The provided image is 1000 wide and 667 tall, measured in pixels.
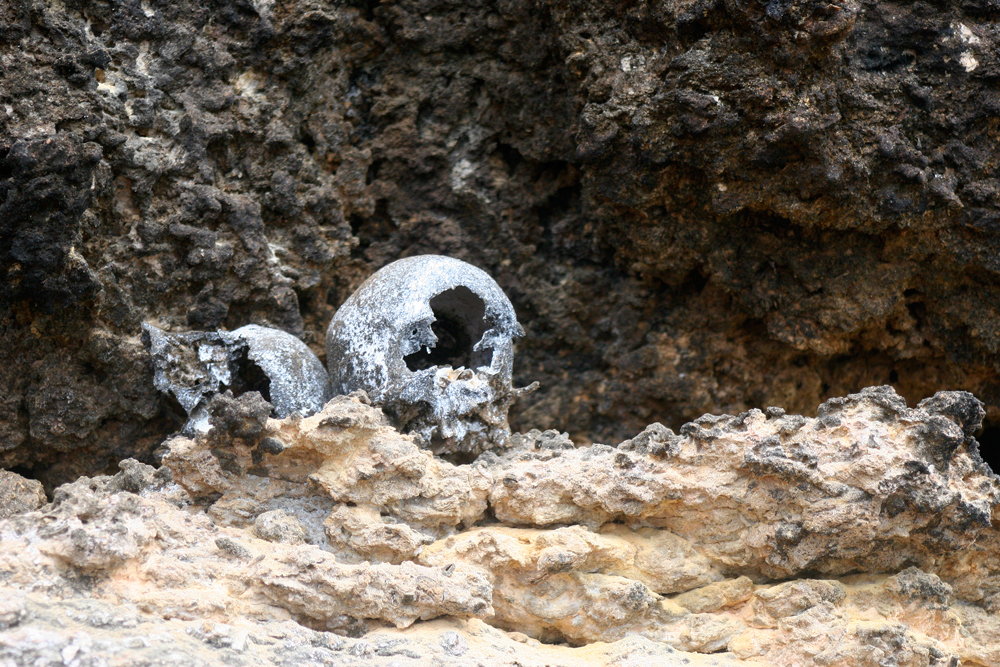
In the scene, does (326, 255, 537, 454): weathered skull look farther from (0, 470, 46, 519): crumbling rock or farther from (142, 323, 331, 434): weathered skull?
(0, 470, 46, 519): crumbling rock

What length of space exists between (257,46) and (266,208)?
468mm

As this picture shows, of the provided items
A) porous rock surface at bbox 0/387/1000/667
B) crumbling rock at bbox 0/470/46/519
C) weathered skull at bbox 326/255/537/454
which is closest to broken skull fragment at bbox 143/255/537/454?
weathered skull at bbox 326/255/537/454

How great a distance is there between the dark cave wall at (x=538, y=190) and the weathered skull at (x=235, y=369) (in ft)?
0.47

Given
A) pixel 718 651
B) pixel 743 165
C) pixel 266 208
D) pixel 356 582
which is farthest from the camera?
pixel 266 208

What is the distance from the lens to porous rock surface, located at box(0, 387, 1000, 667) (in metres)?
1.80

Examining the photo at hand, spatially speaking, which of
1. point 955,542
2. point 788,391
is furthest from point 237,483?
point 788,391

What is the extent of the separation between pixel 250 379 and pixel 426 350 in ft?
1.56

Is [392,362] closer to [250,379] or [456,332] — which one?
[456,332]

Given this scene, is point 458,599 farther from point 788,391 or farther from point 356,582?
point 788,391

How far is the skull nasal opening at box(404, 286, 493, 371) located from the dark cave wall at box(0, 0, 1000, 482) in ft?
1.58

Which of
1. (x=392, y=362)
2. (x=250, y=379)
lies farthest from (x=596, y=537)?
(x=250, y=379)

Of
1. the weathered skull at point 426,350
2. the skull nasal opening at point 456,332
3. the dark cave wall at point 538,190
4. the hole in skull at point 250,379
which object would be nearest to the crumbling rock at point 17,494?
the dark cave wall at point 538,190

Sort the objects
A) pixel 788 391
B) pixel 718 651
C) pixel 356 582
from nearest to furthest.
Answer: pixel 356 582, pixel 718 651, pixel 788 391

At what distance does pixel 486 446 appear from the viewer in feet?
7.57
